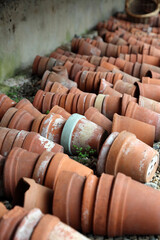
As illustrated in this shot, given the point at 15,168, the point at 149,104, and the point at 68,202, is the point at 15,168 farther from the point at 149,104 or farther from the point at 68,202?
the point at 149,104

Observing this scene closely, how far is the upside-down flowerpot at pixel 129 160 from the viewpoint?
276cm

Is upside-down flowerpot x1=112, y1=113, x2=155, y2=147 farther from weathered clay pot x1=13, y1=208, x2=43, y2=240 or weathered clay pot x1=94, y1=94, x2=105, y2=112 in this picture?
weathered clay pot x1=13, y1=208, x2=43, y2=240

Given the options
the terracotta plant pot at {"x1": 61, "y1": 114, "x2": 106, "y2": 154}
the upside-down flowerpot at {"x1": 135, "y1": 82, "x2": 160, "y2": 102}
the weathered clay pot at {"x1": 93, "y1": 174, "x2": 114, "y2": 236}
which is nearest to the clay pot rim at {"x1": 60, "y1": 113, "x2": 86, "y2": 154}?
the terracotta plant pot at {"x1": 61, "y1": 114, "x2": 106, "y2": 154}

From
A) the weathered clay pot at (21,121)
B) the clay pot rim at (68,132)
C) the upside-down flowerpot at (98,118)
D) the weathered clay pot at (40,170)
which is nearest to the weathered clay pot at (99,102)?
the upside-down flowerpot at (98,118)

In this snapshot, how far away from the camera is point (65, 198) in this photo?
7.22 ft

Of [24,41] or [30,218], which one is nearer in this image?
[30,218]

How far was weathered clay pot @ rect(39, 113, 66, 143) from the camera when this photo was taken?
339 cm

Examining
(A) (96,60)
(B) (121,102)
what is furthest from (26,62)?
(B) (121,102)

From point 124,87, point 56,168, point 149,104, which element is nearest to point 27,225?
point 56,168

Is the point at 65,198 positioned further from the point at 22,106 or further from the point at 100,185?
the point at 22,106

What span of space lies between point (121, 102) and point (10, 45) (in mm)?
3181

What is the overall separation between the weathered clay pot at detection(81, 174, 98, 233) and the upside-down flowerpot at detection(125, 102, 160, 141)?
5.05 ft

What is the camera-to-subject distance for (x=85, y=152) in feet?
11.0

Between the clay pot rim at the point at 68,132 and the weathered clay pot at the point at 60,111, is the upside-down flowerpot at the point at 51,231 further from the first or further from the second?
the weathered clay pot at the point at 60,111
